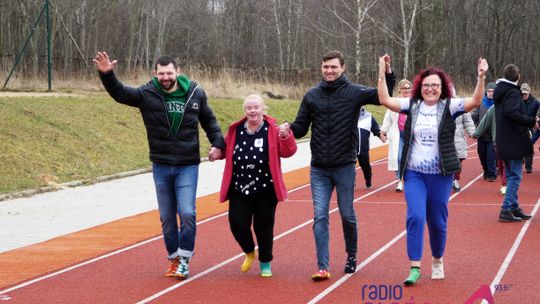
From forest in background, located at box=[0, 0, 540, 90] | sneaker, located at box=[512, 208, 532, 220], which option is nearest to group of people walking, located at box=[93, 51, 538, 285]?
sneaker, located at box=[512, 208, 532, 220]

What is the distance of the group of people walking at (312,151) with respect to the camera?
8.42 meters

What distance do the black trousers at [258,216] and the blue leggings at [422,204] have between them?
1.25 meters

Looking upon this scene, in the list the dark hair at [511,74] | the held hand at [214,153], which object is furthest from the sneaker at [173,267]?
the dark hair at [511,74]

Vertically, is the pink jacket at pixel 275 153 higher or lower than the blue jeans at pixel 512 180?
higher

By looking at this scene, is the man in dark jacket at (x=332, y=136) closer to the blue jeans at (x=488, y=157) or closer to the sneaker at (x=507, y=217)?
the sneaker at (x=507, y=217)

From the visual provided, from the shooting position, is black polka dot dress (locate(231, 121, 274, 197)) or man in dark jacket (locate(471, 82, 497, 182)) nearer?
black polka dot dress (locate(231, 121, 274, 197))

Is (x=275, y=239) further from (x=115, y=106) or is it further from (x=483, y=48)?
(x=483, y=48)

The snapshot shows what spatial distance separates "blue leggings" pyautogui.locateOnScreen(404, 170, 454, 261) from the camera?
330 inches

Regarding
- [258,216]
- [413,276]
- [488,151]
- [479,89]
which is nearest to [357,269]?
[413,276]

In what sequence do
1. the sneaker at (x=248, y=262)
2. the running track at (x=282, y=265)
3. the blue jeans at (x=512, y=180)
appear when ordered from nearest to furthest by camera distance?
the running track at (x=282, y=265) < the sneaker at (x=248, y=262) < the blue jeans at (x=512, y=180)

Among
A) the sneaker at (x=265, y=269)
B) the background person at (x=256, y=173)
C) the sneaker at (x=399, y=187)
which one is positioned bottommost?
the sneaker at (x=399, y=187)

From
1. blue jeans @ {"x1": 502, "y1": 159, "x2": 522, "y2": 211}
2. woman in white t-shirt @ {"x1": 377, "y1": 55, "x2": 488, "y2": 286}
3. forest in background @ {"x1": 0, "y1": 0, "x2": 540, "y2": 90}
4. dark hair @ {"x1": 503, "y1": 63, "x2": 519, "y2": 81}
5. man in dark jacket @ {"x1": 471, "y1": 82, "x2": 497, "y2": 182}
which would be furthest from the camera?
forest in background @ {"x1": 0, "y1": 0, "x2": 540, "y2": 90}

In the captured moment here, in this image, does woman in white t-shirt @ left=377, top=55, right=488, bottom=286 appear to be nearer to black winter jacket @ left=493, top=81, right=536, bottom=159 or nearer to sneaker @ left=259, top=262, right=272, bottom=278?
sneaker @ left=259, top=262, right=272, bottom=278

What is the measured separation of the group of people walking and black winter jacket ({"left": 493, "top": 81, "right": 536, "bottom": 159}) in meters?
3.56
